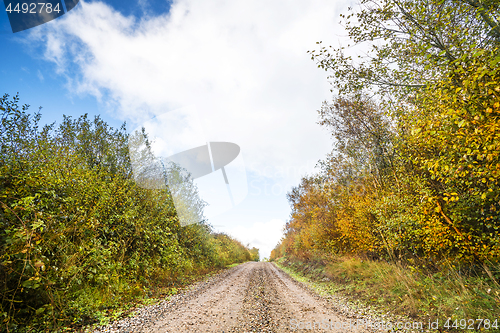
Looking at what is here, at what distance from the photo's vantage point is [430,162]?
13.8 feet

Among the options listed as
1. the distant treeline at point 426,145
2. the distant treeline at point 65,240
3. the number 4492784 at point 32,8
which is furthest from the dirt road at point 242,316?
the number 4492784 at point 32,8

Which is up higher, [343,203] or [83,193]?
[83,193]

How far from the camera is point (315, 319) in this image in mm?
5746

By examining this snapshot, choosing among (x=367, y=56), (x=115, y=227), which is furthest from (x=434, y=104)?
(x=115, y=227)

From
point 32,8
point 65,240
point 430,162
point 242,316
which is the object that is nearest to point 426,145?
point 430,162

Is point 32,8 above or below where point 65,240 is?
above

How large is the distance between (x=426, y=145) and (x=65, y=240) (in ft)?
34.5

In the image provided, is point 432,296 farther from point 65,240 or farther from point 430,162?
point 65,240

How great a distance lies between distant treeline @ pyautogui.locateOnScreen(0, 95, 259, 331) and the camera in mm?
4465

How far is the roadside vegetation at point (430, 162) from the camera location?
4.09 metres

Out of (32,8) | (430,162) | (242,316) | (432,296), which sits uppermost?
(32,8)

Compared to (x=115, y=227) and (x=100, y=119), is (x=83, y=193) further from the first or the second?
(x=100, y=119)

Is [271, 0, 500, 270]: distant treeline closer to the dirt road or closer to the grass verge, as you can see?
the grass verge

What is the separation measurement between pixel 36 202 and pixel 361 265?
13.7m
